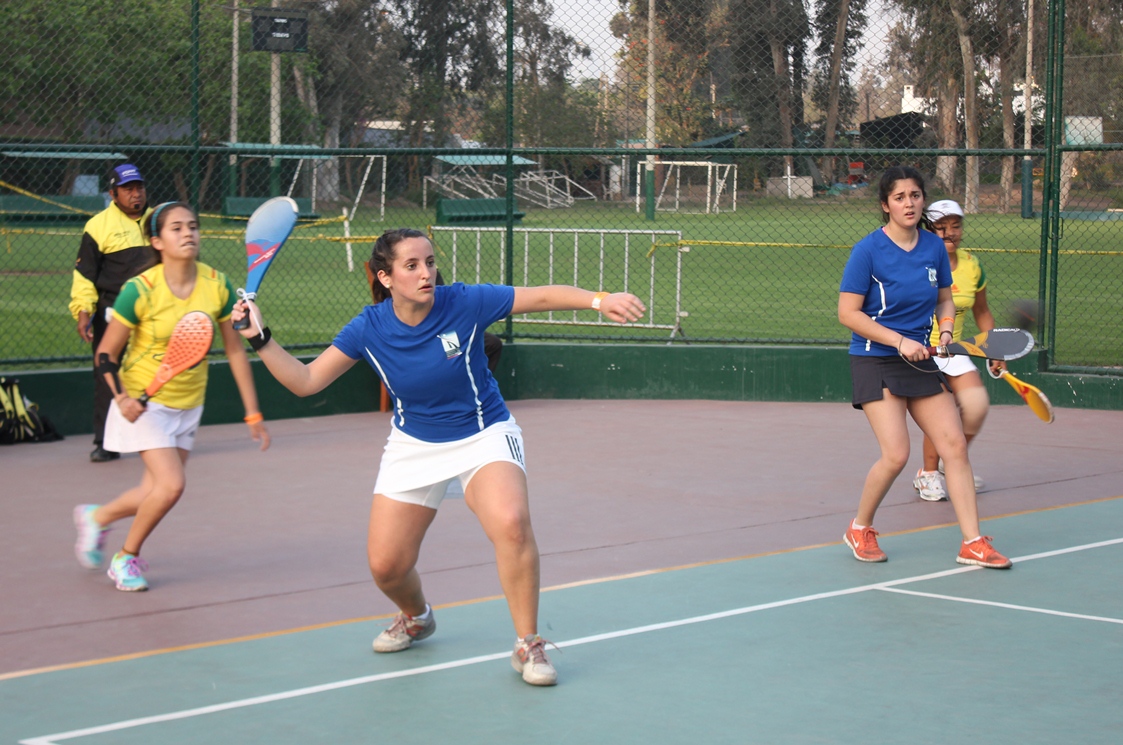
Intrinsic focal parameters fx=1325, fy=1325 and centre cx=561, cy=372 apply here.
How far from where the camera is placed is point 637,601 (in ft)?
19.1

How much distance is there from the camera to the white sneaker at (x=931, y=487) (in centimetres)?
808

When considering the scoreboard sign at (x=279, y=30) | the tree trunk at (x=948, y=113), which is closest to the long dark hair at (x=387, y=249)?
the scoreboard sign at (x=279, y=30)

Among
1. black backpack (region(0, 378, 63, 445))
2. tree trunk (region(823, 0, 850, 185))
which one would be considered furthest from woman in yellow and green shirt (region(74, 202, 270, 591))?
tree trunk (region(823, 0, 850, 185))

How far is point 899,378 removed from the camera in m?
6.61

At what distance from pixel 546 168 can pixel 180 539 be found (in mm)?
6586

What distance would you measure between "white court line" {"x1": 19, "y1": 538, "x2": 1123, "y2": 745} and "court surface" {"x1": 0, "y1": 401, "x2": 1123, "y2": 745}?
13mm

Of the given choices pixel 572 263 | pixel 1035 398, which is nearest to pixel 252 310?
pixel 1035 398

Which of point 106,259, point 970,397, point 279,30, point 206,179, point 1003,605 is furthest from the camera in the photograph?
point 206,179

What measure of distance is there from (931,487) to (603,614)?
3230 millimetres

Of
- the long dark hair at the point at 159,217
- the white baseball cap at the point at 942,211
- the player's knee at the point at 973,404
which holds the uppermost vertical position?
the white baseball cap at the point at 942,211

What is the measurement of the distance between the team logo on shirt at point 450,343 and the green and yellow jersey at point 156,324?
181 cm

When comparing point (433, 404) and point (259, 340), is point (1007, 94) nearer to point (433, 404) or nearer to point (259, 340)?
point (433, 404)

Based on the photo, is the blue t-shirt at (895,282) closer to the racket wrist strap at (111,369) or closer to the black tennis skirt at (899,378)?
the black tennis skirt at (899,378)

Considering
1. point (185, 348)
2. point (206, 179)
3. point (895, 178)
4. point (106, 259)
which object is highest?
point (206, 179)
